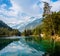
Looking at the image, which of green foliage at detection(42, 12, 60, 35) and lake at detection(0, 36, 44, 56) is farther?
green foliage at detection(42, 12, 60, 35)

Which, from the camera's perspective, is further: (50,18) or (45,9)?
(45,9)

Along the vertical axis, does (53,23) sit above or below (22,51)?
above

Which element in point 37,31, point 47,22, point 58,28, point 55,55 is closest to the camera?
point 55,55

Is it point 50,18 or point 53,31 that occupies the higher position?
point 50,18

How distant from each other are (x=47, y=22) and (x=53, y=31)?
5.93 m

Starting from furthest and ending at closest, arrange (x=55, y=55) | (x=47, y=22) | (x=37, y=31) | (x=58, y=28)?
1. (x=37, y=31)
2. (x=47, y=22)
3. (x=58, y=28)
4. (x=55, y=55)

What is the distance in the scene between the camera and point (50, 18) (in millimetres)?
92250

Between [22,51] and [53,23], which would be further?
[53,23]

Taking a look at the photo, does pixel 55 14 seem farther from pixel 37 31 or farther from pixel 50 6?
pixel 37 31

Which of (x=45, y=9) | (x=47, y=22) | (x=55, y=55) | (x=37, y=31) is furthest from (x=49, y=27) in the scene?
(x=37, y=31)

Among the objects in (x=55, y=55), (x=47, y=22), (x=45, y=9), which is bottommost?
(x=55, y=55)

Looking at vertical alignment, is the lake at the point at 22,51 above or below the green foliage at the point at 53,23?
below

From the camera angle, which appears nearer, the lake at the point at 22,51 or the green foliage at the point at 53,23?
the lake at the point at 22,51

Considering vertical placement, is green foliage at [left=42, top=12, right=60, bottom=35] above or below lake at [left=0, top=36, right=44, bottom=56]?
above
